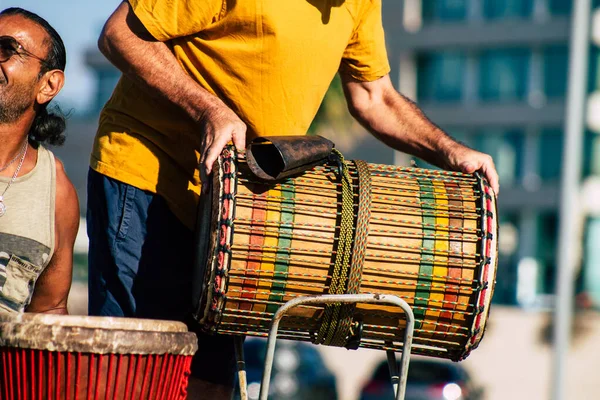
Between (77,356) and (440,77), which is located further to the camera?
(440,77)

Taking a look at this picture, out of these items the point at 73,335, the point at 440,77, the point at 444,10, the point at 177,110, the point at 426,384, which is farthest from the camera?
the point at 440,77

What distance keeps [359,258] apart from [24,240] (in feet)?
3.23

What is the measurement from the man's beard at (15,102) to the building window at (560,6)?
1334 inches

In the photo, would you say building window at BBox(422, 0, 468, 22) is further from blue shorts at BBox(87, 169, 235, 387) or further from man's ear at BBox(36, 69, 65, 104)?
man's ear at BBox(36, 69, 65, 104)

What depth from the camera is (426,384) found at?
16.0 metres

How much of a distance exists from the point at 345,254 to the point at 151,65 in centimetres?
82

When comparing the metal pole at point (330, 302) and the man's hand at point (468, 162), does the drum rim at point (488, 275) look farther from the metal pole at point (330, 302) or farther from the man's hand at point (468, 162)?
the metal pole at point (330, 302)

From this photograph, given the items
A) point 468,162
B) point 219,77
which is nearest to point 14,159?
point 219,77

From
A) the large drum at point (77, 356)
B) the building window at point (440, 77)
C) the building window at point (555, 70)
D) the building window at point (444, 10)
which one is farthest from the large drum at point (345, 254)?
the building window at point (444, 10)

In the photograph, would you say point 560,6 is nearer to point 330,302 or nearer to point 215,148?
point 215,148

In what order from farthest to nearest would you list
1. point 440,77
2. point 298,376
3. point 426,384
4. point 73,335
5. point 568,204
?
point 440,77 < point 426,384 < point 298,376 < point 568,204 < point 73,335

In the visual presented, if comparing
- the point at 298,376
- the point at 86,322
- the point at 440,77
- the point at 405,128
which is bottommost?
the point at 298,376

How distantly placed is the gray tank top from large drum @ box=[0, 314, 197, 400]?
575mm

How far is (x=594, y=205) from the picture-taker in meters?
35.0
